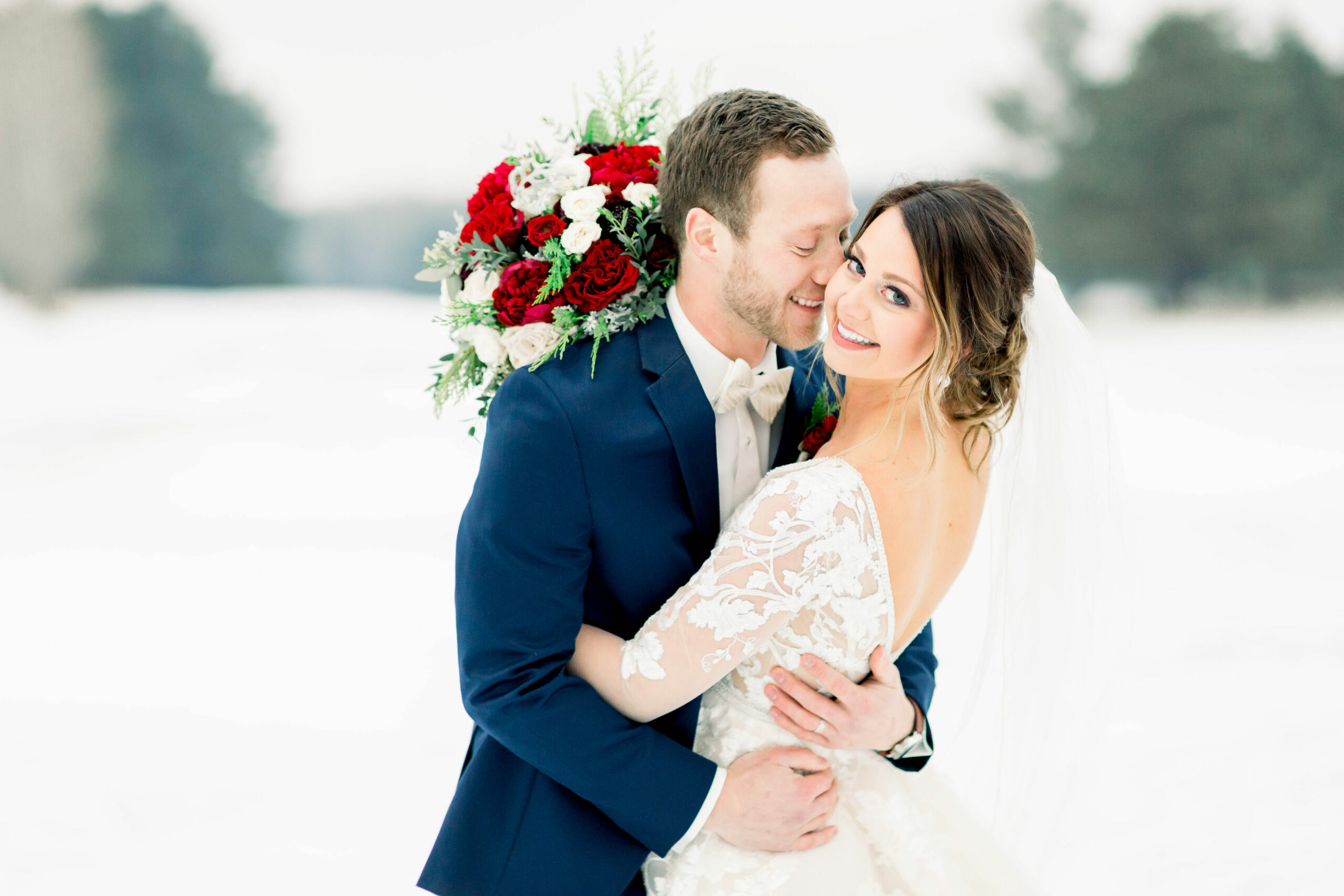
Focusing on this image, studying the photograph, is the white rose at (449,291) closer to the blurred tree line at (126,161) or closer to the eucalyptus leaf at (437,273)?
the eucalyptus leaf at (437,273)

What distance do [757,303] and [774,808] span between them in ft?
2.89

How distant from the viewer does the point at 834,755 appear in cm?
185

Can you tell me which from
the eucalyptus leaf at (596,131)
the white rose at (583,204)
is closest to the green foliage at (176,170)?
the eucalyptus leaf at (596,131)

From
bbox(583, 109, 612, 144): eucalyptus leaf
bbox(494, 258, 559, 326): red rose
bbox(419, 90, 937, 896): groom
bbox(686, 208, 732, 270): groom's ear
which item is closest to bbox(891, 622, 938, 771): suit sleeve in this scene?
bbox(419, 90, 937, 896): groom

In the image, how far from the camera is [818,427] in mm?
1920

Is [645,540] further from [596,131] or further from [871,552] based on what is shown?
[596,131]

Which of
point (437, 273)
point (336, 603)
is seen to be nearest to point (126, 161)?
point (336, 603)

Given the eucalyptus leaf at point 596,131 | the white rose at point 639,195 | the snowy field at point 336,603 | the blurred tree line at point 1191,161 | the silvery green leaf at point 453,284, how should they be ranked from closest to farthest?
the white rose at point 639,195, the silvery green leaf at point 453,284, the eucalyptus leaf at point 596,131, the snowy field at point 336,603, the blurred tree line at point 1191,161

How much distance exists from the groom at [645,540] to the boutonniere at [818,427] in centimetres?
10

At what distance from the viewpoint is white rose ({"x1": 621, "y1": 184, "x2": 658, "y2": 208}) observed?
1.89 meters

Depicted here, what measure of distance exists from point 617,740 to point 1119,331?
463 inches

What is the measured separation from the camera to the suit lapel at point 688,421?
1.70 m

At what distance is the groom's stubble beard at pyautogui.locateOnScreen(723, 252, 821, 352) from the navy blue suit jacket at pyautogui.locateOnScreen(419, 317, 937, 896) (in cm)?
16

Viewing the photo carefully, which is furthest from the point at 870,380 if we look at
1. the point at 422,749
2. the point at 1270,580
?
the point at 1270,580
